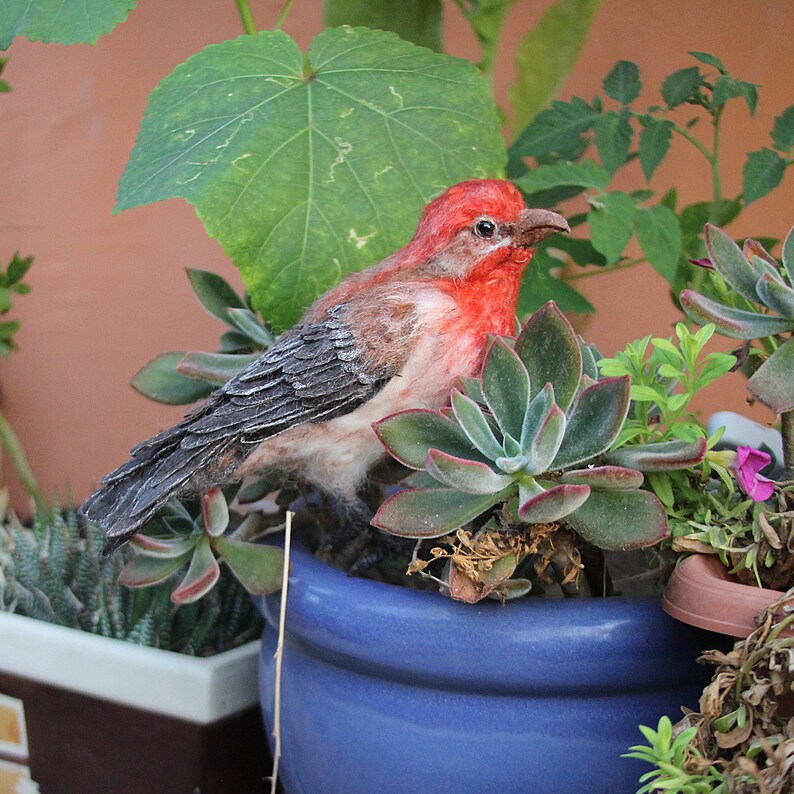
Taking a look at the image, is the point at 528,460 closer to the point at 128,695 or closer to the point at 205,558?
the point at 205,558

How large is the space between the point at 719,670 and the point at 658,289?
2.70 feet

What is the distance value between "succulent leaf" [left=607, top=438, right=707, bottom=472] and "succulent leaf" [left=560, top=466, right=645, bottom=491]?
0.02m

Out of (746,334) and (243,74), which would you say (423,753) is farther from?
(243,74)

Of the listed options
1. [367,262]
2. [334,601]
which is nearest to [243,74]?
[367,262]

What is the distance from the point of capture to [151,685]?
30.4 inches

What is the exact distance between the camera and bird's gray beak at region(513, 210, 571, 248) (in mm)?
617

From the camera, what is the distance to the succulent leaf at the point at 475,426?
51 centimetres

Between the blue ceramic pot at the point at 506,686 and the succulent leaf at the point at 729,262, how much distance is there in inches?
7.3

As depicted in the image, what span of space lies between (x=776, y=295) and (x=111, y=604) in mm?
651

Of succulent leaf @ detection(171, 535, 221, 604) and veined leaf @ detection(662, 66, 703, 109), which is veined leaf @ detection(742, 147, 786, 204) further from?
succulent leaf @ detection(171, 535, 221, 604)

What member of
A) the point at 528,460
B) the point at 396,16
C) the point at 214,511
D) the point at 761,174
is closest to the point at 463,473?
the point at 528,460

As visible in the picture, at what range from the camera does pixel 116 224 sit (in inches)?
56.7

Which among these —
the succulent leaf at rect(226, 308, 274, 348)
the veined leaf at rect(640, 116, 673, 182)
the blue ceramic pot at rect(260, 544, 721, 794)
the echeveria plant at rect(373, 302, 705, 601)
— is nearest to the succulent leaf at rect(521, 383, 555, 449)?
the echeveria plant at rect(373, 302, 705, 601)

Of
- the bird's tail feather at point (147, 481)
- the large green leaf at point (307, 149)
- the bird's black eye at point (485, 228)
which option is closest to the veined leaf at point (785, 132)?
the large green leaf at point (307, 149)
